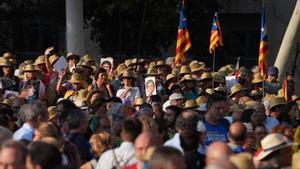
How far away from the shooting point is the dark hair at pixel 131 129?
34.9 feet

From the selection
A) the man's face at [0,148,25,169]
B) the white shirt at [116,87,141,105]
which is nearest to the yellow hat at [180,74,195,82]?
the white shirt at [116,87,141,105]

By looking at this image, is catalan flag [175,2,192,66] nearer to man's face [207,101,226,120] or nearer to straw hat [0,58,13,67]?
straw hat [0,58,13,67]

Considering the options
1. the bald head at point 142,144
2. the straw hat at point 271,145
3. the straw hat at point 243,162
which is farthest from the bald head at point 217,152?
the straw hat at point 271,145

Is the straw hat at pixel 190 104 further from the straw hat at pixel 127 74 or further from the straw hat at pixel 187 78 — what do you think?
the straw hat at pixel 187 78

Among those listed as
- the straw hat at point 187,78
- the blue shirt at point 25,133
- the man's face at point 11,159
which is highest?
the man's face at point 11,159

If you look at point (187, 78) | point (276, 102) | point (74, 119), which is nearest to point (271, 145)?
point (74, 119)

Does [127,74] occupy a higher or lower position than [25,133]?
higher

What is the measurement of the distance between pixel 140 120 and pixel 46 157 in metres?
2.62

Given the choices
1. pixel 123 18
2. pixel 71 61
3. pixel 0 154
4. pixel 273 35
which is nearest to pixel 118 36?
pixel 123 18

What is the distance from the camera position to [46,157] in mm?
8641

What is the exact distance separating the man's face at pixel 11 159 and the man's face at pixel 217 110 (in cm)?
449

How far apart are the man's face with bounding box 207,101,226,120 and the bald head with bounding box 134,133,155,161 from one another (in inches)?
131

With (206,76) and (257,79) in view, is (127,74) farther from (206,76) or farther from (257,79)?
(257,79)

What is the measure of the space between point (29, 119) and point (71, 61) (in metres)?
8.44
